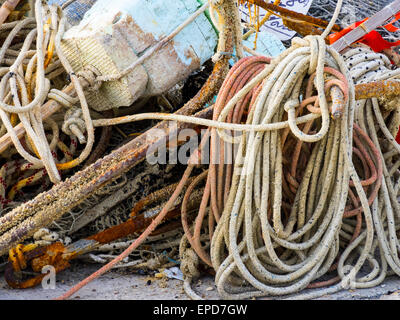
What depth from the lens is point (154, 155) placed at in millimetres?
Answer: 2604

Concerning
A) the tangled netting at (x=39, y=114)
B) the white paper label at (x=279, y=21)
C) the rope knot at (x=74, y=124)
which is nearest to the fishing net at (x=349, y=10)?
the white paper label at (x=279, y=21)

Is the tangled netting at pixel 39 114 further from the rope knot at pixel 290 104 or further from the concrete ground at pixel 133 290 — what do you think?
the rope knot at pixel 290 104

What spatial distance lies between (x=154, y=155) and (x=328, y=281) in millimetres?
1052

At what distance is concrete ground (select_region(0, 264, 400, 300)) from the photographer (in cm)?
204

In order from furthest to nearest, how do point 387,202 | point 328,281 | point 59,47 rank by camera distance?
point 59,47 → point 387,202 → point 328,281

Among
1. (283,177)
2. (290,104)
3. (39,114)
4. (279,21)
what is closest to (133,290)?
(283,177)

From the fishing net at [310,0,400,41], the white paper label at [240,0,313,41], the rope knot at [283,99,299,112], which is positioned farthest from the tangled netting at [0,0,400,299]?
the fishing net at [310,0,400,41]

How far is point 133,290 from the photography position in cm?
229

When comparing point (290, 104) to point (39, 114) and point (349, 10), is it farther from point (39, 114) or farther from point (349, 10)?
point (349, 10)

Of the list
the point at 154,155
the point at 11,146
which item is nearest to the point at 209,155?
the point at 154,155

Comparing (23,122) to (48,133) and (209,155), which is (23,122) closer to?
(48,133)

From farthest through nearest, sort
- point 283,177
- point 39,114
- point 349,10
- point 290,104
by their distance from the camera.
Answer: point 349,10
point 39,114
point 283,177
point 290,104

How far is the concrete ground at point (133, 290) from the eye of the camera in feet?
6.68

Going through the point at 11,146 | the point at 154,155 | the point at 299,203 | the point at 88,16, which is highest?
the point at 88,16
